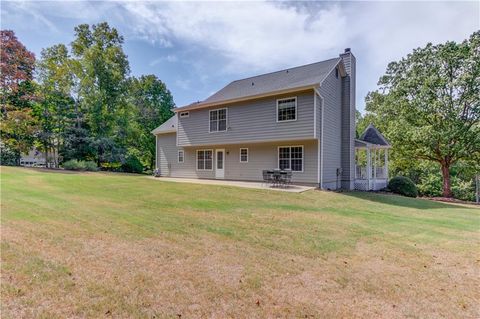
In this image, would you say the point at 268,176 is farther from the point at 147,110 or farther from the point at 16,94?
the point at 147,110

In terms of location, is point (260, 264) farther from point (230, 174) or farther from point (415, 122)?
point (415, 122)

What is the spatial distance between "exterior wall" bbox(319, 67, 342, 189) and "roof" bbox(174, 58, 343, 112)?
0.80m

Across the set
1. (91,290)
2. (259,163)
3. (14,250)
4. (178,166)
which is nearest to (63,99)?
(178,166)

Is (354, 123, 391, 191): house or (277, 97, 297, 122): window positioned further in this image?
(354, 123, 391, 191): house

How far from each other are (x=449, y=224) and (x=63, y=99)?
1206 inches

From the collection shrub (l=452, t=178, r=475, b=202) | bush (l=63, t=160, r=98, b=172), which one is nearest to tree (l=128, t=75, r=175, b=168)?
bush (l=63, t=160, r=98, b=172)

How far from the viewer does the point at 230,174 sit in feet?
57.9

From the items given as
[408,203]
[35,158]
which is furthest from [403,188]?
[35,158]

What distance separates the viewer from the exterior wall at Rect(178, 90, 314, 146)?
13719 mm

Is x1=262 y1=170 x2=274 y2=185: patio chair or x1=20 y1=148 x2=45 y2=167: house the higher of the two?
x1=20 y1=148 x2=45 y2=167: house

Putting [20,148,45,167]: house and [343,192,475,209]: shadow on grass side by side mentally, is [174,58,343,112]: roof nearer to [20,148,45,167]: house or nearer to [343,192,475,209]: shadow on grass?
[343,192,475,209]: shadow on grass

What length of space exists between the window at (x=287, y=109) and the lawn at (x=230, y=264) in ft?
24.0

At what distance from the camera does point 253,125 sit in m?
15.6

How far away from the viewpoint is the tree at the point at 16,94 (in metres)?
22.7
